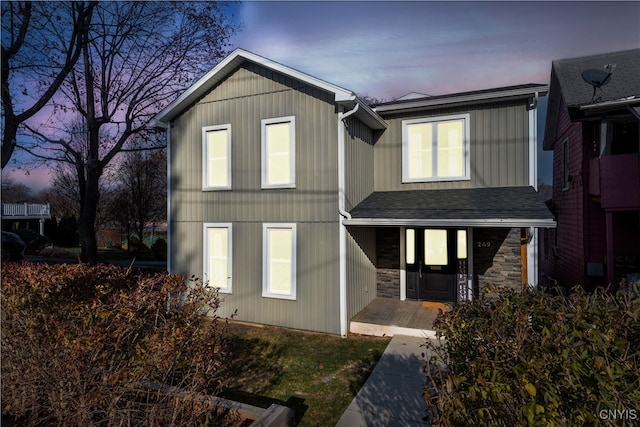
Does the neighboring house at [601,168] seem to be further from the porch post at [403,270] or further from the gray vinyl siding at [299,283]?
the gray vinyl siding at [299,283]

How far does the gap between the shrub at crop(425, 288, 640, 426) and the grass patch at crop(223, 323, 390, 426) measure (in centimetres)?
282

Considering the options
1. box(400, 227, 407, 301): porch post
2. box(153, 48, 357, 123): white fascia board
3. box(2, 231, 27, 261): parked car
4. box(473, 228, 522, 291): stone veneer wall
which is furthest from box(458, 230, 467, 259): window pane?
box(2, 231, 27, 261): parked car

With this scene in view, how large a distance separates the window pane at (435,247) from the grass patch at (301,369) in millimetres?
2813

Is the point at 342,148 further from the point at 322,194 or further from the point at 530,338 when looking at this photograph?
the point at 530,338

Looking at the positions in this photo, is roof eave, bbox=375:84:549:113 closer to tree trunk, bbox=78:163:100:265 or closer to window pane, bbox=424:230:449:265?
window pane, bbox=424:230:449:265

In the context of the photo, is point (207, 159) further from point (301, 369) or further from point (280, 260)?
point (301, 369)

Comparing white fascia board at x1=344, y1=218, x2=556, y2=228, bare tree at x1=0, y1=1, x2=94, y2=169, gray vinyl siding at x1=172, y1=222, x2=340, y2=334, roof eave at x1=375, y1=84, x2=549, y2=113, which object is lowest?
gray vinyl siding at x1=172, y1=222, x2=340, y2=334

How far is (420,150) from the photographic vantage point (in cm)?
939

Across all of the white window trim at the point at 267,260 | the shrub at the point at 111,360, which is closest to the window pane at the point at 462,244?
the white window trim at the point at 267,260

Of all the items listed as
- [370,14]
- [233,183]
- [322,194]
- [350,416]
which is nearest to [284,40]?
[370,14]

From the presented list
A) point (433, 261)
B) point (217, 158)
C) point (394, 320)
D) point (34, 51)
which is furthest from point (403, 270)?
point (34, 51)

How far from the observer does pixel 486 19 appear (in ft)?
35.2

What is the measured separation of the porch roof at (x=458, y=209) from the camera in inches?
266

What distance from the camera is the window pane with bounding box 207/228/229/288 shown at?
9148 mm
